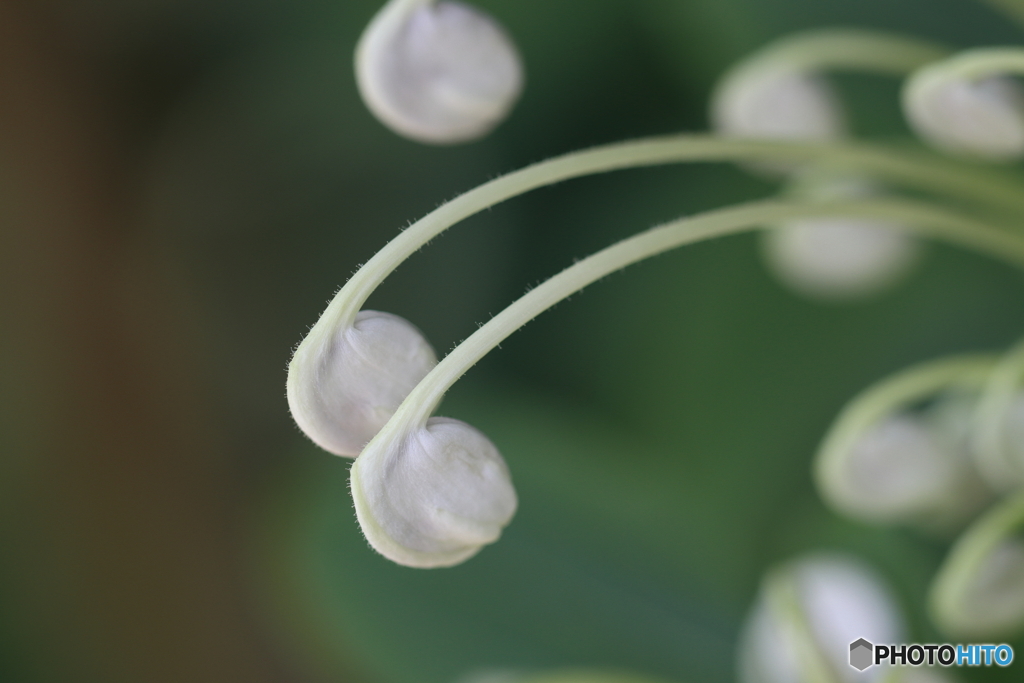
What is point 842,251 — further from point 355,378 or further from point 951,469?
point 355,378

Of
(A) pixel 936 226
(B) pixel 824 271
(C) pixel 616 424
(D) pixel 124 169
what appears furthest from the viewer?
(D) pixel 124 169

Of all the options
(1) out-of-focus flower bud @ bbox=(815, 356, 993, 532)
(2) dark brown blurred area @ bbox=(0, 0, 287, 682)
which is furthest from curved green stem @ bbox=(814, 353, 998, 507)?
(2) dark brown blurred area @ bbox=(0, 0, 287, 682)

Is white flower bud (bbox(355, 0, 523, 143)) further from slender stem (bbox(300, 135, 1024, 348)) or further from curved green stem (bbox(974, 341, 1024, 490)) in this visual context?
curved green stem (bbox(974, 341, 1024, 490))

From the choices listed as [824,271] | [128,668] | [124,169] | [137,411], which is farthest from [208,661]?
[824,271]

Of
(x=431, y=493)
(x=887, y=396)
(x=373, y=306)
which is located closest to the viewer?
(x=431, y=493)

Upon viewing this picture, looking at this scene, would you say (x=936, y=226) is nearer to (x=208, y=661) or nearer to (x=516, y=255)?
(x=516, y=255)

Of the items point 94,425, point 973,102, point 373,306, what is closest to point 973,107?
point 973,102
